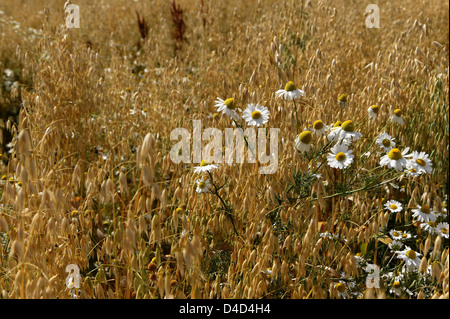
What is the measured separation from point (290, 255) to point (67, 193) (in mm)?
892

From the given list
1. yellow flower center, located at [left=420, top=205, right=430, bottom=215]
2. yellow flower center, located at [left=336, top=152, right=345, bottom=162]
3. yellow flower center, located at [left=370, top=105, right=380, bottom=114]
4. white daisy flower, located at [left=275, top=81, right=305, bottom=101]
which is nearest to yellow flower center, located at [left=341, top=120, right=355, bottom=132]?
yellow flower center, located at [left=336, top=152, right=345, bottom=162]

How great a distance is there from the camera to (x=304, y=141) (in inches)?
58.4

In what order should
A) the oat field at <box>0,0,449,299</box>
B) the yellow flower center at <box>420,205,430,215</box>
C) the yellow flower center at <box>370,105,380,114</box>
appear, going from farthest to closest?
1. the yellow flower center at <box>370,105,380,114</box>
2. the yellow flower center at <box>420,205,430,215</box>
3. the oat field at <box>0,0,449,299</box>

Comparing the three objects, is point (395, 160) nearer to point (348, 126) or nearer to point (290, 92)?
point (348, 126)

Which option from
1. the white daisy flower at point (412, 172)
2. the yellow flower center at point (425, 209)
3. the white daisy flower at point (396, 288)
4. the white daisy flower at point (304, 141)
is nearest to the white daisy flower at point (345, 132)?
the white daisy flower at point (304, 141)

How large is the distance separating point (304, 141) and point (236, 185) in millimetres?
327

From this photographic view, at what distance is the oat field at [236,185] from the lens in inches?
48.6

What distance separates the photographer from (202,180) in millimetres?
1554

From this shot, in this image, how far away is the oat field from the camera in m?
1.24

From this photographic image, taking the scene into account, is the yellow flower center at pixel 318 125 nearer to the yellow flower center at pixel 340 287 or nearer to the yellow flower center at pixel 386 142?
the yellow flower center at pixel 386 142

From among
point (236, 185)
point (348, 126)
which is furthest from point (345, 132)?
point (236, 185)

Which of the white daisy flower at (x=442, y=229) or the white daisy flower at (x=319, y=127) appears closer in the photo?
the white daisy flower at (x=319, y=127)

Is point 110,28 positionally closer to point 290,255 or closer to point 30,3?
point 30,3

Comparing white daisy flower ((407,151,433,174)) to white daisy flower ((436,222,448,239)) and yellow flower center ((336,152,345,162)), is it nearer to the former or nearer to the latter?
yellow flower center ((336,152,345,162))
